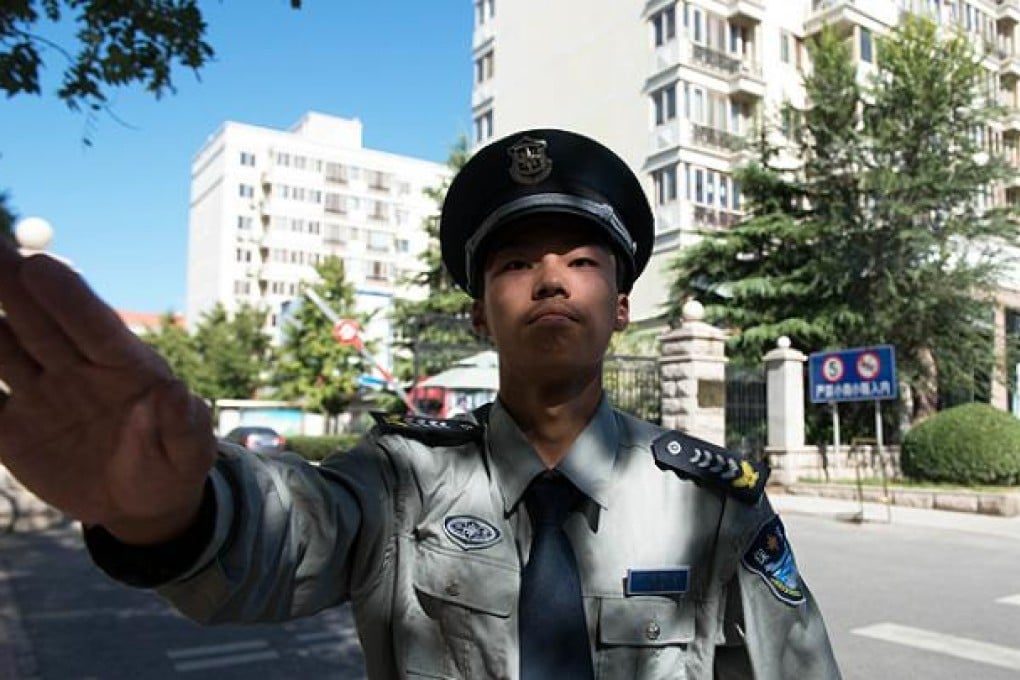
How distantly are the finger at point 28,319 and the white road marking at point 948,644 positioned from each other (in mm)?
5633

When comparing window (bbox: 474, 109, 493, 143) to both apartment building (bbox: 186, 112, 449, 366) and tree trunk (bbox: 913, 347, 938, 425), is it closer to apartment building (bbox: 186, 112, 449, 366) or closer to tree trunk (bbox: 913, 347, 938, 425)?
tree trunk (bbox: 913, 347, 938, 425)

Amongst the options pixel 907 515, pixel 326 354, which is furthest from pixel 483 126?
pixel 907 515

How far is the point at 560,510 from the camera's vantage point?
1.36 meters

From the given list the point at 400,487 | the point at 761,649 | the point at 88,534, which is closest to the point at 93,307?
the point at 88,534

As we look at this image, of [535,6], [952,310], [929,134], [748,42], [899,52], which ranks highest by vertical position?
[535,6]

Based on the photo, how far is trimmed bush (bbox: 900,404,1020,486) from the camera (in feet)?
46.1

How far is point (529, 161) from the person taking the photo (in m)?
1.56

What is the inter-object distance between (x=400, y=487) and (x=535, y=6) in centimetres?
3548

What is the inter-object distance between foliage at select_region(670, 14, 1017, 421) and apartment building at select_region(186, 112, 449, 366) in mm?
51002

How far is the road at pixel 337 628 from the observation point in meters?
4.84

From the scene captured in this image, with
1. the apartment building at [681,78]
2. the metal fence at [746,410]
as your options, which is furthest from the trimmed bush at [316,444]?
the metal fence at [746,410]

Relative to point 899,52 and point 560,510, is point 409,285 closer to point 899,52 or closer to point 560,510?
point 899,52

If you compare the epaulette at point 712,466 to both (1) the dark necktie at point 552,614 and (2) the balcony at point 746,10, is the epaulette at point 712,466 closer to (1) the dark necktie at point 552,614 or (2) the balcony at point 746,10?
(1) the dark necktie at point 552,614

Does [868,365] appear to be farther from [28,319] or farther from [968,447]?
[28,319]
